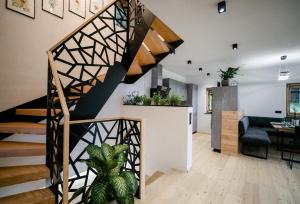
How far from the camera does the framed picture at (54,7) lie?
113 inches

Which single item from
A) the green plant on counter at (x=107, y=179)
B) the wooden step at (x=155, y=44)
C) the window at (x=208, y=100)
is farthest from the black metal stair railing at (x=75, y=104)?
the window at (x=208, y=100)

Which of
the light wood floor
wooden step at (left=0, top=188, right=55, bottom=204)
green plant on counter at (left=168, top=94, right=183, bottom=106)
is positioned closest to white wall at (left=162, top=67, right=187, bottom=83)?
green plant on counter at (left=168, top=94, right=183, bottom=106)

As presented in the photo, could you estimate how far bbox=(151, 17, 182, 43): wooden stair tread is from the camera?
3350mm

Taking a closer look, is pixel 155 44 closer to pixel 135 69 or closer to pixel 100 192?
pixel 135 69

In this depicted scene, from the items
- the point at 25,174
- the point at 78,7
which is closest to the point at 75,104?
the point at 25,174

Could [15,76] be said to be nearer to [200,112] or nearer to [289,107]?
[200,112]

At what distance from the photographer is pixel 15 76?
8.41 feet

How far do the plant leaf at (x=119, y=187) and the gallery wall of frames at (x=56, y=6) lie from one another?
9.50 ft

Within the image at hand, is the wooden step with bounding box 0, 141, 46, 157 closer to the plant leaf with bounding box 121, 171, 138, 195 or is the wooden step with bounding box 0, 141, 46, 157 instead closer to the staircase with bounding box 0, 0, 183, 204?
the staircase with bounding box 0, 0, 183, 204

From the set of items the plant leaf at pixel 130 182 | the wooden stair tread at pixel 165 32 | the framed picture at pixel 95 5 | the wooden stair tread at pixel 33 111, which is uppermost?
the framed picture at pixel 95 5

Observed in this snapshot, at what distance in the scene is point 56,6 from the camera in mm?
3029

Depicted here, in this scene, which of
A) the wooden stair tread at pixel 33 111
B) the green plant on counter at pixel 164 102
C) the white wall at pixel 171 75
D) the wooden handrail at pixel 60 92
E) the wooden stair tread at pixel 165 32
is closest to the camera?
the wooden handrail at pixel 60 92

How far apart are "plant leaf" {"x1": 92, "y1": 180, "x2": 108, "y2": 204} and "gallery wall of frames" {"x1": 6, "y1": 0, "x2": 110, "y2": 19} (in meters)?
2.85

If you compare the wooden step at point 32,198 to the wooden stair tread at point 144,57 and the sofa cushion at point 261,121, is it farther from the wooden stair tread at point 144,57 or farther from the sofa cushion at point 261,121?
the sofa cushion at point 261,121
